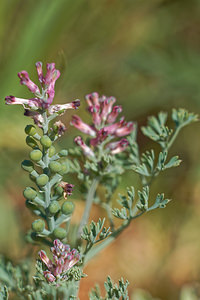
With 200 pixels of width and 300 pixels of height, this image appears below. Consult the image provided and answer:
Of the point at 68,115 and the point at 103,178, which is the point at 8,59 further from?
the point at 103,178

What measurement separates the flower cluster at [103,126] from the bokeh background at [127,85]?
1.07ft

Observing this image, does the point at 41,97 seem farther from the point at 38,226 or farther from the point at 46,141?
the point at 38,226

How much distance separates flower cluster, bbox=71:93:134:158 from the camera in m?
0.80

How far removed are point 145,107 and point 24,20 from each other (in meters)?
0.71

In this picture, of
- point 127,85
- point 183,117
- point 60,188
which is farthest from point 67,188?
point 127,85

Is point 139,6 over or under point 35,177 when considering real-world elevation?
over

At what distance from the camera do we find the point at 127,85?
2191 mm

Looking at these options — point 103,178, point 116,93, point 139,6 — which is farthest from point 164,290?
point 139,6

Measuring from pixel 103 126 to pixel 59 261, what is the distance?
303 mm

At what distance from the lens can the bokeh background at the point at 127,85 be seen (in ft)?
5.02

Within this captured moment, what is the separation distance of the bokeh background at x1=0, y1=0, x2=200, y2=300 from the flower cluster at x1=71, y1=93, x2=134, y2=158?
12.8 inches

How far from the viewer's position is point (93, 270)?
1598mm

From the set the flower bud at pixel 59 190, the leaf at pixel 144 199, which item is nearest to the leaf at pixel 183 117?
the leaf at pixel 144 199

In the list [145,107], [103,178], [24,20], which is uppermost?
[24,20]
